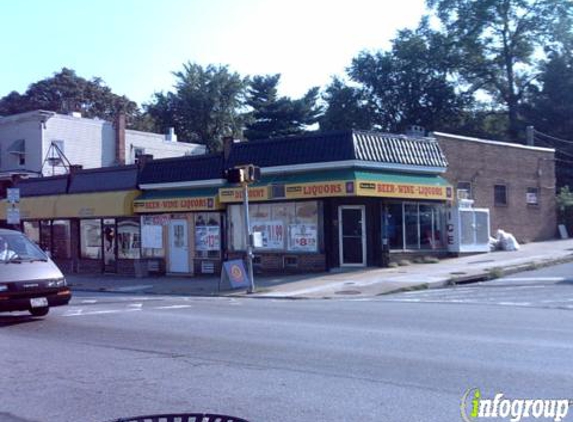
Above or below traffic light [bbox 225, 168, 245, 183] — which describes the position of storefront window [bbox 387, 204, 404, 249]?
below

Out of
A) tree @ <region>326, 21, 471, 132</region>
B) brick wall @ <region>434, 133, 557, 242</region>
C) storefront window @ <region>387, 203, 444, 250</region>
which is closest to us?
storefront window @ <region>387, 203, 444, 250</region>

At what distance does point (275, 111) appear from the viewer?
58.4 m

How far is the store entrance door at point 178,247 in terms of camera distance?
2855cm

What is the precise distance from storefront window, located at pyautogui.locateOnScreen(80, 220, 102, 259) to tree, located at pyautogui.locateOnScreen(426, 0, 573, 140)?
1442 inches

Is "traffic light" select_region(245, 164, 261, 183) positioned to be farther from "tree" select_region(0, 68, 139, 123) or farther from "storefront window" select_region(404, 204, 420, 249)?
"tree" select_region(0, 68, 139, 123)

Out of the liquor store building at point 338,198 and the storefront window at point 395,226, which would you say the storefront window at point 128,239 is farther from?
the storefront window at point 395,226

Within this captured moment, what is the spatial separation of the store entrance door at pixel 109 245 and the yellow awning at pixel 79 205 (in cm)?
82

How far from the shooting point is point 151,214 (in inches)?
1166

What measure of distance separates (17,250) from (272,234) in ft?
44.1

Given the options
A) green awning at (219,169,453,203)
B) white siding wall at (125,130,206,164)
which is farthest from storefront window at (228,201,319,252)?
white siding wall at (125,130,206,164)

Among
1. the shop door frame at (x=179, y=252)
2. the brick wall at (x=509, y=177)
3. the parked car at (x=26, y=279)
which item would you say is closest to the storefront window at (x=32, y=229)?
the shop door frame at (x=179, y=252)

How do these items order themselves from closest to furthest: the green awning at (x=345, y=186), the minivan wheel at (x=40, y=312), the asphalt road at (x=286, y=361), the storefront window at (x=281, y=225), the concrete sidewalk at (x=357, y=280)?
the asphalt road at (x=286, y=361)
the minivan wheel at (x=40, y=312)
the concrete sidewalk at (x=357, y=280)
the green awning at (x=345, y=186)
the storefront window at (x=281, y=225)

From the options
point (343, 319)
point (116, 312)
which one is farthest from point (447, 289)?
point (116, 312)

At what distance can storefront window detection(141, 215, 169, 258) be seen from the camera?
2931cm
